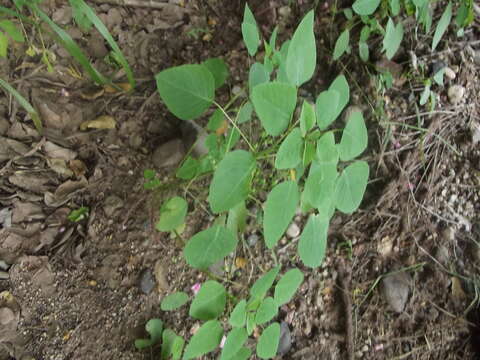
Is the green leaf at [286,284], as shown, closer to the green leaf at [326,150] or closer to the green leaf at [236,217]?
the green leaf at [236,217]

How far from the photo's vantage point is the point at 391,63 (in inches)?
54.9

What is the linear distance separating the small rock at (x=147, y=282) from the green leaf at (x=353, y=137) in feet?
2.20

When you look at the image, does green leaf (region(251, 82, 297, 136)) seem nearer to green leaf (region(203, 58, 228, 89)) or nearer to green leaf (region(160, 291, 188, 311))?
green leaf (region(203, 58, 228, 89))

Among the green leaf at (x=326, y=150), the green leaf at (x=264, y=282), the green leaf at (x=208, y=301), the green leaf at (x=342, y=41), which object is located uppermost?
the green leaf at (x=326, y=150)

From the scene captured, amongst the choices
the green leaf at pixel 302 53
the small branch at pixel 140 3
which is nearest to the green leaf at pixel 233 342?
the green leaf at pixel 302 53

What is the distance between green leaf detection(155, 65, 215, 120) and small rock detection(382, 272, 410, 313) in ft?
2.77

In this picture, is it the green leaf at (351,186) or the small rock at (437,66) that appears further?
the small rock at (437,66)

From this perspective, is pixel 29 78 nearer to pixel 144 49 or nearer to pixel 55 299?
pixel 144 49

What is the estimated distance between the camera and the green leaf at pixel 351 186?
838 millimetres

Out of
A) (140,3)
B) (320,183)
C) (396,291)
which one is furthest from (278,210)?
(140,3)

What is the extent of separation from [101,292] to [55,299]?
0.40ft

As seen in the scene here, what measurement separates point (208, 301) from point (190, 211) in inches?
14.4

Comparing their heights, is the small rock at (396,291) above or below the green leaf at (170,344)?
below

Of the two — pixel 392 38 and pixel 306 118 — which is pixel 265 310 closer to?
pixel 306 118
